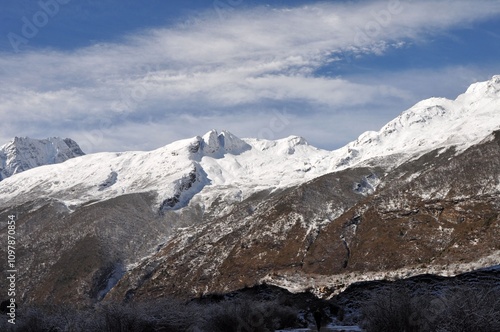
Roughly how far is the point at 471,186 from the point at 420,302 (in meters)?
117

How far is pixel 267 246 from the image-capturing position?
15638cm

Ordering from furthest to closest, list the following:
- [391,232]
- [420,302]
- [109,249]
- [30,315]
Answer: [109,249], [391,232], [30,315], [420,302]

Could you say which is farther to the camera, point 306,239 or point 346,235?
point 306,239

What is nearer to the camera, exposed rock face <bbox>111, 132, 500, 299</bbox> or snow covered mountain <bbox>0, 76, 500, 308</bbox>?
exposed rock face <bbox>111, 132, 500, 299</bbox>

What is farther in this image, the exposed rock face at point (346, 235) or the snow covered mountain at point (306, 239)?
the snow covered mountain at point (306, 239)

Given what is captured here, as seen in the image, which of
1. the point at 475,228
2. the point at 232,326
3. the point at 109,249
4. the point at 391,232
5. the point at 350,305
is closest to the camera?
the point at 232,326

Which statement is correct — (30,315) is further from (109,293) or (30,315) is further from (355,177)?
(355,177)

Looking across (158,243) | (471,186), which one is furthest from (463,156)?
(158,243)

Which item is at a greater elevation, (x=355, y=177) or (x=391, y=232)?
(x=355, y=177)

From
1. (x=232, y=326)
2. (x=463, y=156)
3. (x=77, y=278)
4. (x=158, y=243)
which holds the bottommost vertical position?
(x=232, y=326)

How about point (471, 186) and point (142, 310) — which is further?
point (471, 186)

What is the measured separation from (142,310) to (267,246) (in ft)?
370

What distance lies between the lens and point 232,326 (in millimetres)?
44438

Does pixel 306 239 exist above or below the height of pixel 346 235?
below
